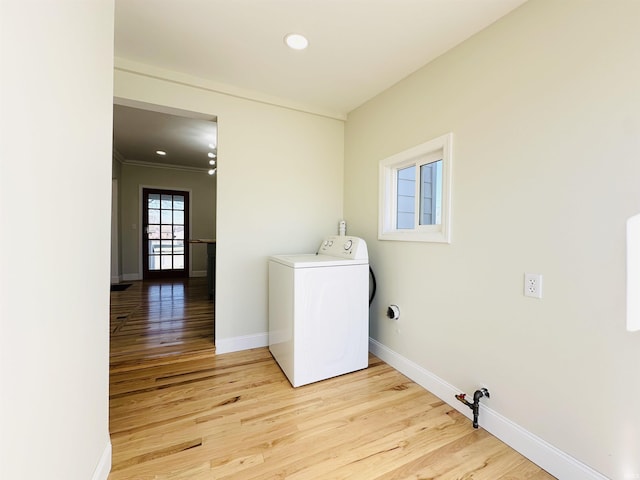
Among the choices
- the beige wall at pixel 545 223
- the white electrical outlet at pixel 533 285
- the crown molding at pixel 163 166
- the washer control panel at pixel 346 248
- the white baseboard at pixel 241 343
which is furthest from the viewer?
the crown molding at pixel 163 166

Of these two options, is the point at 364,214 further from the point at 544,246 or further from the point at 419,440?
the point at 419,440

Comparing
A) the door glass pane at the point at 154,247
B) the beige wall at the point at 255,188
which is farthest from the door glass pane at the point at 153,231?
the beige wall at the point at 255,188

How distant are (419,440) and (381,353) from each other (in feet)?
3.17

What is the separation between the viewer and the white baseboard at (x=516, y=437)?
123 centimetres

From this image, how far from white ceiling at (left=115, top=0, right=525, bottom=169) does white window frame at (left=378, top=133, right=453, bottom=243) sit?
2.03 ft

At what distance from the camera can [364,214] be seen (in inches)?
106

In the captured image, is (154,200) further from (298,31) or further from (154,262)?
(298,31)

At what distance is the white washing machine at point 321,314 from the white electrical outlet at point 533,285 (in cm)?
106

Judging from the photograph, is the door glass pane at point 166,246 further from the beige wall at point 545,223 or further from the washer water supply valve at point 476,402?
the washer water supply valve at point 476,402

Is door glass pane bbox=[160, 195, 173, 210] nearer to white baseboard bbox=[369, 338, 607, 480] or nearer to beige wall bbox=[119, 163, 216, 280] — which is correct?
beige wall bbox=[119, 163, 216, 280]

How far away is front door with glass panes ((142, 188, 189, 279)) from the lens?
6.02 m

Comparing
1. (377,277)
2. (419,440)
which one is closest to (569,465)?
(419,440)

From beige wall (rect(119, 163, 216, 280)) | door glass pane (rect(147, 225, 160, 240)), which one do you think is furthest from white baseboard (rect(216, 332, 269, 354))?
door glass pane (rect(147, 225, 160, 240))

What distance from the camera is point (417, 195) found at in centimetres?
223
